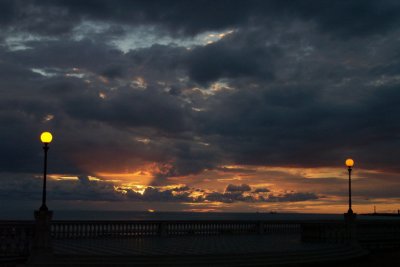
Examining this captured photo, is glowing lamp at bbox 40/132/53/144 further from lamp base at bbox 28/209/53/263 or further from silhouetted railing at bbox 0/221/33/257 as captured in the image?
silhouetted railing at bbox 0/221/33/257

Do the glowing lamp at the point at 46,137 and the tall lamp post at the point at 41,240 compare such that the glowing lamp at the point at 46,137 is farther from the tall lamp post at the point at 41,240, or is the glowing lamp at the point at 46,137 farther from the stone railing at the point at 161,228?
the stone railing at the point at 161,228

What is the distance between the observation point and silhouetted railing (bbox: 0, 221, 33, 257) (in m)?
21.9

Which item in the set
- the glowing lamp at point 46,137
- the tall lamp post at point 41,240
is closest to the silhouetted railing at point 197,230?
the tall lamp post at point 41,240

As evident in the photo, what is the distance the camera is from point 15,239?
22125mm

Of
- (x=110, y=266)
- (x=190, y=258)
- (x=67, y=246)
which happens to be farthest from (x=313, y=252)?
(x=67, y=246)

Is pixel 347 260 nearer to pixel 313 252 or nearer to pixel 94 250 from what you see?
pixel 313 252

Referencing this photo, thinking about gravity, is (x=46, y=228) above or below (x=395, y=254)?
above

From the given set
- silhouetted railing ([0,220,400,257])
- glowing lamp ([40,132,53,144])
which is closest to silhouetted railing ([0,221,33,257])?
silhouetted railing ([0,220,400,257])

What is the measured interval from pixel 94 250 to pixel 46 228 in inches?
113

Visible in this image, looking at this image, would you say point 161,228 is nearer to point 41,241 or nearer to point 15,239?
point 15,239

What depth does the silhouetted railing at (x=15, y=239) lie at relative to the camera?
21.9 metres

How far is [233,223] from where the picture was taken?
37.3 meters

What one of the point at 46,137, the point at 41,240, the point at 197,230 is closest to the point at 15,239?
the point at 41,240

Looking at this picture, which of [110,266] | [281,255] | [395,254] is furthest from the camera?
[395,254]
